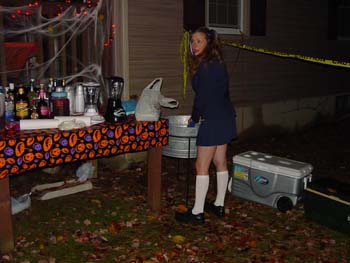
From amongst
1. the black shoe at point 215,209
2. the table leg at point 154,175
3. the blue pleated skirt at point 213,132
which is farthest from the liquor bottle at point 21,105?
the black shoe at point 215,209

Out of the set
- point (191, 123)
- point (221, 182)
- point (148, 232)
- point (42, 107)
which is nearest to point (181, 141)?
point (191, 123)

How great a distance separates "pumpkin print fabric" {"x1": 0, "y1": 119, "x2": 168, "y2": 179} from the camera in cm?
392

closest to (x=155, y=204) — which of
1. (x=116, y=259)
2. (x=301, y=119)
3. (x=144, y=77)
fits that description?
(x=116, y=259)

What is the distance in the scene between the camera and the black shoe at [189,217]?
498 centimetres

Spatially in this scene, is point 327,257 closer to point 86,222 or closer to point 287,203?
point 287,203

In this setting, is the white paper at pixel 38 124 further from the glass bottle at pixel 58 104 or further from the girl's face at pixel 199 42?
the girl's face at pixel 199 42

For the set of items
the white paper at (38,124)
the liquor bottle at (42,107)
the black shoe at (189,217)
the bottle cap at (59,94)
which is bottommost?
the black shoe at (189,217)

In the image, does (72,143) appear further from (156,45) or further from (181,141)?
(156,45)

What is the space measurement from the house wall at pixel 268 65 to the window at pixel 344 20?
439mm

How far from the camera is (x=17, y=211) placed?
17.0 ft

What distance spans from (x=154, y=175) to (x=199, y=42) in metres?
1.59

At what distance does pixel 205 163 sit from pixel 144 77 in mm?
2923

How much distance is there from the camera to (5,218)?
4.09 meters

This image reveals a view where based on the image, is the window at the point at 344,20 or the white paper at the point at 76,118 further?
the window at the point at 344,20
